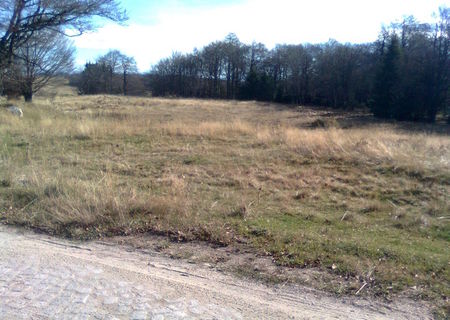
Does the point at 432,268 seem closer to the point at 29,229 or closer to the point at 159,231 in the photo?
the point at 159,231

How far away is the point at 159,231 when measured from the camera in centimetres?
491

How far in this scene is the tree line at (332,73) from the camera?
45.6 metres

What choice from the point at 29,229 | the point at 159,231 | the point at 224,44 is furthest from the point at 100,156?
the point at 224,44

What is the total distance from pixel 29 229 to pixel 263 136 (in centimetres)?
1008

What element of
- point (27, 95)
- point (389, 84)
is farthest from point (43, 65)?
point (389, 84)

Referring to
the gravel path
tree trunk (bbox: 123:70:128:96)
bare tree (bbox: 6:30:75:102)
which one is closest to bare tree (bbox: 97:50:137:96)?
tree trunk (bbox: 123:70:128:96)

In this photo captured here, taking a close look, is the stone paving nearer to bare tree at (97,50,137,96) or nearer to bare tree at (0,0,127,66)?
bare tree at (0,0,127,66)

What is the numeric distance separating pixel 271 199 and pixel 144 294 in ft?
12.3

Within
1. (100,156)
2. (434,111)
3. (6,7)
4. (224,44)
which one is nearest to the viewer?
(100,156)

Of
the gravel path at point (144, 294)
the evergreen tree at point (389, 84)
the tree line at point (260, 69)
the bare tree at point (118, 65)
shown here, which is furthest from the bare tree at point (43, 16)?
the bare tree at point (118, 65)

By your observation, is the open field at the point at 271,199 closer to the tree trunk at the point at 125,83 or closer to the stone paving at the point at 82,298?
the stone paving at the point at 82,298

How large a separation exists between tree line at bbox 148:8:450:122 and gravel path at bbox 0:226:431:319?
48.1m

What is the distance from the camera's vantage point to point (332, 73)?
65500mm

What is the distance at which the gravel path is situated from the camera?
3104mm
